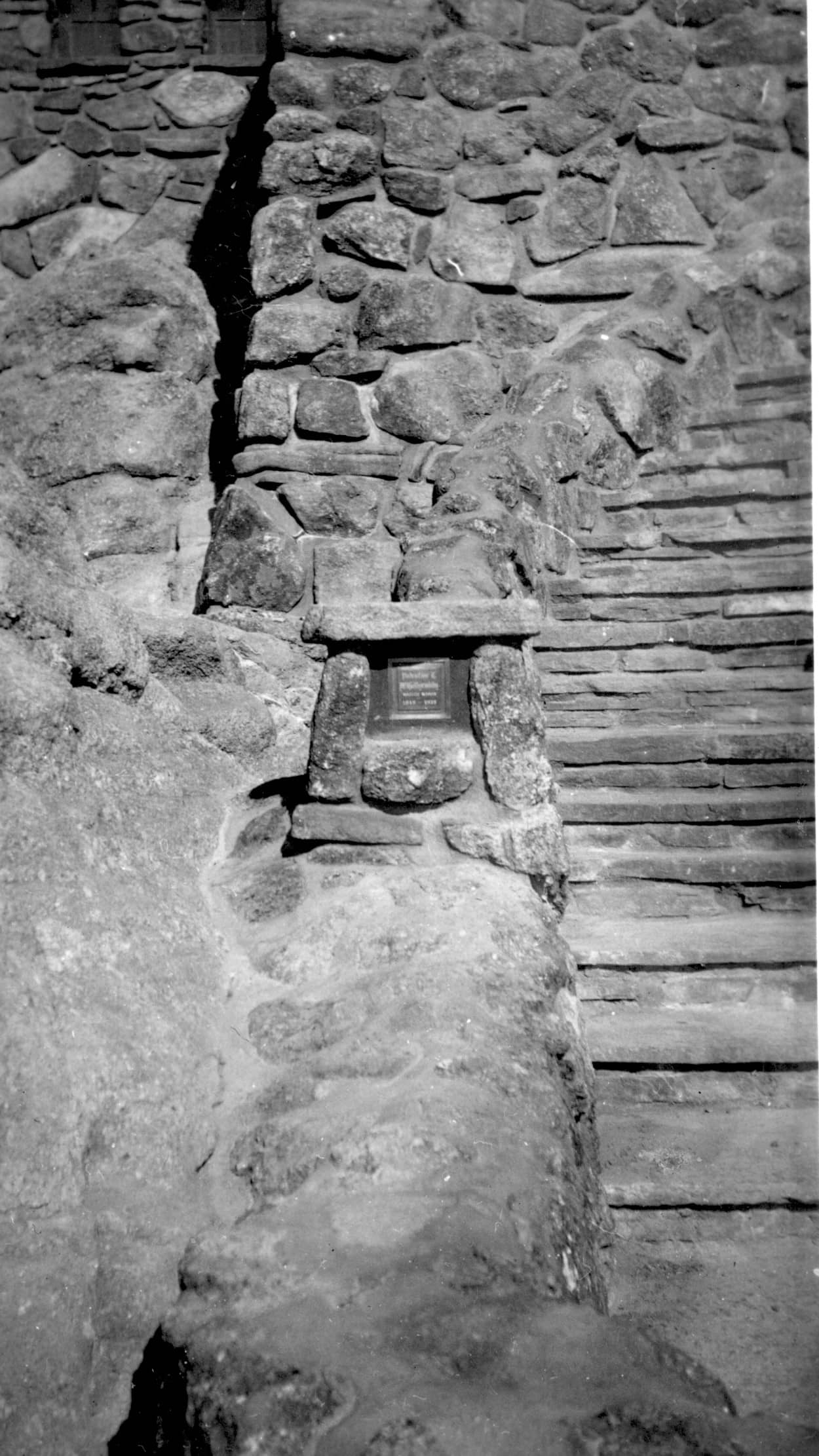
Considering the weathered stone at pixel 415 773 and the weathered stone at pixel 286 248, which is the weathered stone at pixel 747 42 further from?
the weathered stone at pixel 415 773

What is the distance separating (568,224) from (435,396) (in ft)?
3.13

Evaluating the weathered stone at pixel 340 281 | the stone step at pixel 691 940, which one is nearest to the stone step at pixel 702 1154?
the stone step at pixel 691 940

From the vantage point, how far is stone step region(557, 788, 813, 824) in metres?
3.45

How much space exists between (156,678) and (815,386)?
2.04 metres

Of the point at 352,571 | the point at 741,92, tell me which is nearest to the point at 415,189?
the point at 741,92

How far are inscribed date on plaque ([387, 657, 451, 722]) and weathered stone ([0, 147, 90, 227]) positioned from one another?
13.2 feet

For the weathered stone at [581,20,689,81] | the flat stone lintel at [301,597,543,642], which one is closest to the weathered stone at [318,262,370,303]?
the weathered stone at [581,20,689,81]

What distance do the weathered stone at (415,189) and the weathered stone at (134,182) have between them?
59.8 inches

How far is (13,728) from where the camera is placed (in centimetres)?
233

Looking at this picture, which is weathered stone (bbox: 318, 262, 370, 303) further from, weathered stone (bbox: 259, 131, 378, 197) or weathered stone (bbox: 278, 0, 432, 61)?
weathered stone (bbox: 278, 0, 432, 61)

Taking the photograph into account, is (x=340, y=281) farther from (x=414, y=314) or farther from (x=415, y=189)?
(x=415, y=189)

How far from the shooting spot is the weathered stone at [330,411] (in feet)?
15.3

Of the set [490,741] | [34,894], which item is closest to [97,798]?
[34,894]

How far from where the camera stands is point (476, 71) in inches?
191
